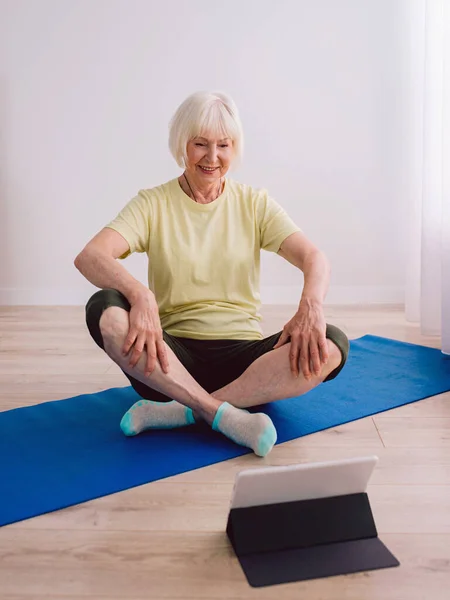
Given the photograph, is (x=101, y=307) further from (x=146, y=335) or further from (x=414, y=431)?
(x=414, y=431)

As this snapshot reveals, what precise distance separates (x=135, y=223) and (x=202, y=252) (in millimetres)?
198

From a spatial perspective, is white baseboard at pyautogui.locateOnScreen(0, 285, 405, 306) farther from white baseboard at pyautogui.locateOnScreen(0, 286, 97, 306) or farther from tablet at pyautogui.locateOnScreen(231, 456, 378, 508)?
tablet at pyautogui.locateOnScreen(231, 456, 378, 508)

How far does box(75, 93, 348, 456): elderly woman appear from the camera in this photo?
172cm

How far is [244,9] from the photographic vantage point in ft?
12.4

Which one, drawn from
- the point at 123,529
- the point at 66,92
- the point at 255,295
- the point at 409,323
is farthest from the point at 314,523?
the point at 66,92

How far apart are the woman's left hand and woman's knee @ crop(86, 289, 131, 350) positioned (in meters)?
0.41

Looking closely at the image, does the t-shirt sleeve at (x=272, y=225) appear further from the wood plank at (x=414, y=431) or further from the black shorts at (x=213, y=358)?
the wood plank at (x=414, y=431)

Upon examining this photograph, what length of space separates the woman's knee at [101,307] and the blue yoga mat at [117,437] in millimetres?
272

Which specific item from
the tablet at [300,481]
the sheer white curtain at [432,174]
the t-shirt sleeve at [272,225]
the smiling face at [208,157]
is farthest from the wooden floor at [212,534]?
the sheer white curtain at [432,174]

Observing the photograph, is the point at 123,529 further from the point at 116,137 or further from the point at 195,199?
the point at 116,137

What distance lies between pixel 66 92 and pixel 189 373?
2485 mm

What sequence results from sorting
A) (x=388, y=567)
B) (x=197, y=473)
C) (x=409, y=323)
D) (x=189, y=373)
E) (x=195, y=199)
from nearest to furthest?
(x=388, y=567), (x=197, y=473), (x=189, y=373), (x=195, y=199), (x=409, y=323)

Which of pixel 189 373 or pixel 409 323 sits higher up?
pixel 189 373

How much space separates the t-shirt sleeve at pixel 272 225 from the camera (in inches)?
79.4
